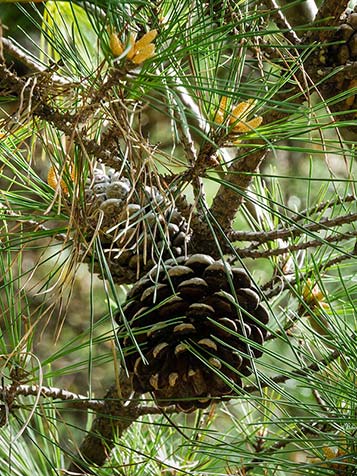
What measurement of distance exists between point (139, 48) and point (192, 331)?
1.02 ft

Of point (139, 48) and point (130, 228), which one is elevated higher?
point (139, 48)

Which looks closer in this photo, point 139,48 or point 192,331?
point 139,48

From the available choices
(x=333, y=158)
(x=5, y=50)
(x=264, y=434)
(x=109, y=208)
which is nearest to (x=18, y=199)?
(x=109, y=208)

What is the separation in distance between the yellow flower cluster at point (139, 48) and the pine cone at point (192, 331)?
264mm

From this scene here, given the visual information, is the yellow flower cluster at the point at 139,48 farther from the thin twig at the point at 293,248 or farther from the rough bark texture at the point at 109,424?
the rough bark texture at the point at 109,424

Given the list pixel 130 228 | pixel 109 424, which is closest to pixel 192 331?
pixel 130 228

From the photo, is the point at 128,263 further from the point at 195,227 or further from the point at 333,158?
the point at 333,158

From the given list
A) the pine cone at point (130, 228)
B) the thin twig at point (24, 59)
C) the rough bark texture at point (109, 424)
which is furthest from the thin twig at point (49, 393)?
the thin twig at point (24, 59)

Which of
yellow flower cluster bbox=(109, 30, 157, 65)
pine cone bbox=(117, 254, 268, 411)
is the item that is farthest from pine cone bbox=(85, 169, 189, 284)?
yellow flower cluster bbox=(109, 30, 157, 65)

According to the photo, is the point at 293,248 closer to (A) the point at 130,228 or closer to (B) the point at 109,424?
(A) the point at 130,228

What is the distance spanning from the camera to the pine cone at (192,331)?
0.74 m

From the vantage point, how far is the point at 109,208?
0.74 metres

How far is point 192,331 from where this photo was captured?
0.75m

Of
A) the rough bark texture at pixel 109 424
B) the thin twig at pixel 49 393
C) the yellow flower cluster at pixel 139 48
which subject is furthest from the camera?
the rough bark texture at pixel 109 424
